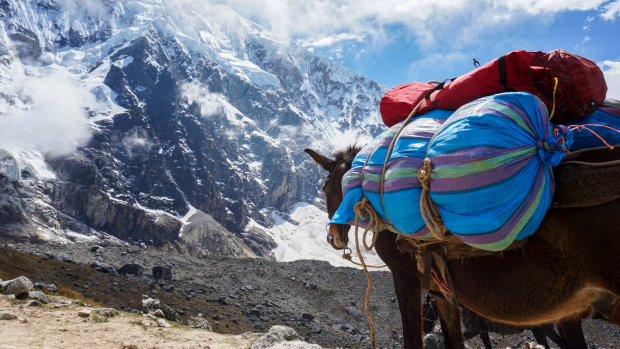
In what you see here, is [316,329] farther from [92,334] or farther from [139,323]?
[92,334]

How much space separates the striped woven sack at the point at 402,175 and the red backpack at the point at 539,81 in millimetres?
264

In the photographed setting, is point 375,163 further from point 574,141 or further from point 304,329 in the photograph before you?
point 304,329

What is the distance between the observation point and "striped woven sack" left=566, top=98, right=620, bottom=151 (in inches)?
88.2

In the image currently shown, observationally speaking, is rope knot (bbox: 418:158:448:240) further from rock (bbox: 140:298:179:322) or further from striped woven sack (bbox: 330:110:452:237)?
rock (bbox: 140:298:179:322)

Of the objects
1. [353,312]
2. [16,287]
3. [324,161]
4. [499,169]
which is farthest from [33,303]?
[353,312]

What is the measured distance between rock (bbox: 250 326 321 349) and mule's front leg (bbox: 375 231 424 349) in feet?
3.73

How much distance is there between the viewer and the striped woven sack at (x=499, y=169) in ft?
6.97

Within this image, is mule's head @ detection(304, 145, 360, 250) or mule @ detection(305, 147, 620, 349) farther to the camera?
mule's head @ detection(304, 145, 360, 250)

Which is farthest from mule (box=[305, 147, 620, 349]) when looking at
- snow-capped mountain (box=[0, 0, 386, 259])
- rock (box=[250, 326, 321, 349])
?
snow-capped mountain (box=[0, 0, 386, 259])

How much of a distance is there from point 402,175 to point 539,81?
1171 millimetres

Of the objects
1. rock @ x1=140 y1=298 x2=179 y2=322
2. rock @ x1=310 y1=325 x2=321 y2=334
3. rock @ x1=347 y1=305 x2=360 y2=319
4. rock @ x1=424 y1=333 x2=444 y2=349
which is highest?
rock @ x1=140 y1=298 x2=179 y2=322

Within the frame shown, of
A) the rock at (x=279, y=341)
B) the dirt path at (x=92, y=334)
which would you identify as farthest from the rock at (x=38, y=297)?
the rock at (x=279, y=341)

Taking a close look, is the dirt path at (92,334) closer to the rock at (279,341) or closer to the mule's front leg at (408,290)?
the rock at (279,341)

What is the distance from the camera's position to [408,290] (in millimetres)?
3639
